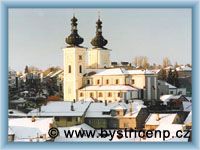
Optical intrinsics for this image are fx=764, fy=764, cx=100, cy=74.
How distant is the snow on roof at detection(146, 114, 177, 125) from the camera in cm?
583

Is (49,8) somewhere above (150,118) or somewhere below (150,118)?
above

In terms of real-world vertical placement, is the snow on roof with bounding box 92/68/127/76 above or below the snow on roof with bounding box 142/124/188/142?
above

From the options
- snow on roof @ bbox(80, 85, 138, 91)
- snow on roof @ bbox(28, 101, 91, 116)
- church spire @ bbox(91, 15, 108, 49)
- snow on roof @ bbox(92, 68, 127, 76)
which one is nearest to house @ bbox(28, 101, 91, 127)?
snow on roof @ bbox(28, 101, 91, 116)

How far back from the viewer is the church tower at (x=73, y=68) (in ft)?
19.3

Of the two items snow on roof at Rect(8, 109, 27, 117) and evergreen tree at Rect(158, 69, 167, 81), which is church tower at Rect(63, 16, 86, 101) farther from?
evergreen tree at Rect(158, 69, 167, 81)

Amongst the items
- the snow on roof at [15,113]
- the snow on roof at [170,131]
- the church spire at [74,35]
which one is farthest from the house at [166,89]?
the snow on roof at [15,113]

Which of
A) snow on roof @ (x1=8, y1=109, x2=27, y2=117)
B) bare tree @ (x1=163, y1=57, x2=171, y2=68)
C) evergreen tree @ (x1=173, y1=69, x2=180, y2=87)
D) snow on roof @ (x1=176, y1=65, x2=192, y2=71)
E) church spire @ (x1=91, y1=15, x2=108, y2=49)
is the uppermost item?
church spire @ (x1=91, y1=15, x2=108, y2=49)

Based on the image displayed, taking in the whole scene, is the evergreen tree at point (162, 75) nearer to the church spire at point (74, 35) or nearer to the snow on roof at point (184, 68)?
the snow on roof at point (184, 68)

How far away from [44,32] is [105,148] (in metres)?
1.00

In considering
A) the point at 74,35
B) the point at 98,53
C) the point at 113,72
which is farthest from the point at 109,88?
the point at 74,35
